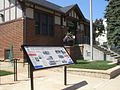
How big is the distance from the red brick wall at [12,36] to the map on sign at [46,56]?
10.5 m

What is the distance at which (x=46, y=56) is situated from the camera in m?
9.39

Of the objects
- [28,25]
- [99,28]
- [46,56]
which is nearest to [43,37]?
[28,25]

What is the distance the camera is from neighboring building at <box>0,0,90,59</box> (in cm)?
2073

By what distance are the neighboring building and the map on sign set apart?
32.3 ft

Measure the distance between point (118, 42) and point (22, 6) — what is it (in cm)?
1001

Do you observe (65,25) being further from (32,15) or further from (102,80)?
(102,80)

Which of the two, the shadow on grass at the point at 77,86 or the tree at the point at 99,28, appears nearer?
the shadow on grass at the point at 77,86

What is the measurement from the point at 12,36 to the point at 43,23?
10.7 ft

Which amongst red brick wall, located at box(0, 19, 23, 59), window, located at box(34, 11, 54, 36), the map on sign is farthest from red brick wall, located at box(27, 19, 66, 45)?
the map on sign

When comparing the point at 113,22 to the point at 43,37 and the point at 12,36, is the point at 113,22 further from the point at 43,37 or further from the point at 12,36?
the point at 12,36

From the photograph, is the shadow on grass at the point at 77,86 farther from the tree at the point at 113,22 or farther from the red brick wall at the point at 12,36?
the tree at the point at 113,22

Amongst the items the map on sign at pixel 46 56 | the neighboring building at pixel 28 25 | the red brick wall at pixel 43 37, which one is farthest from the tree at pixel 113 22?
the map on sign at pixel 46 56

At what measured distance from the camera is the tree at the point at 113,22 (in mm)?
24250

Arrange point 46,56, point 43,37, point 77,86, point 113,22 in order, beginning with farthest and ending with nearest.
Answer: point 113,22 → point 43,37 → point 77,86 → point 46,56
